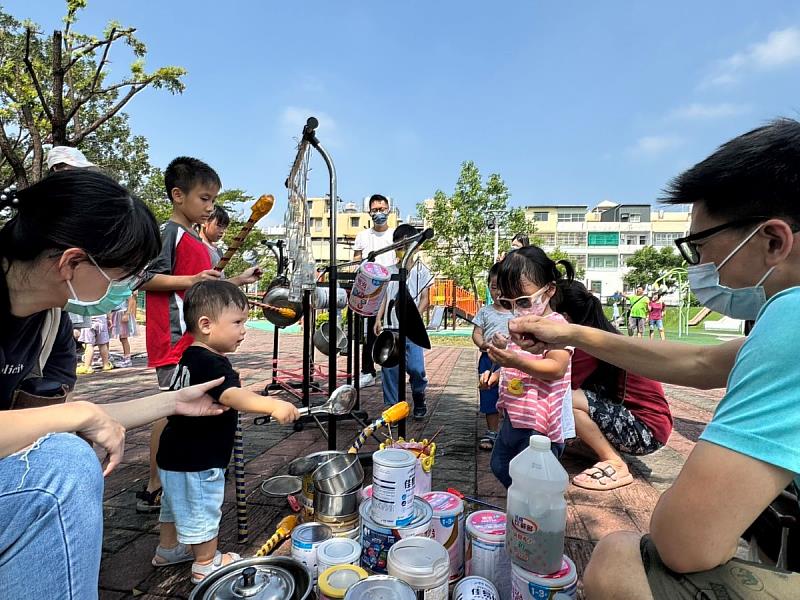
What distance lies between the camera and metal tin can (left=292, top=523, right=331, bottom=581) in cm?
162

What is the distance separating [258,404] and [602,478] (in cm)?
231

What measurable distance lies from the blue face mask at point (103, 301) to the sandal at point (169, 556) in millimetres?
1114

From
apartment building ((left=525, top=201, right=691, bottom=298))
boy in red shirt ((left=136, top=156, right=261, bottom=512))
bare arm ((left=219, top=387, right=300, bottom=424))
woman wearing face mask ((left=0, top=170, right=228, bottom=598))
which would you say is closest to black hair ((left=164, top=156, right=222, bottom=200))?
boy in red shirt ((left=136, top=156, right=261, bottom=512))

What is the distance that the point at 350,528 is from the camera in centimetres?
195

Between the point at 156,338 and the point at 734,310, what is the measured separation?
8.86 ft

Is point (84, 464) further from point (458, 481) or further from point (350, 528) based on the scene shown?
point (458, 481)

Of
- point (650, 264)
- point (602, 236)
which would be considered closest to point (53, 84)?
point (650, 264)

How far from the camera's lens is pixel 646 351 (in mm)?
1898

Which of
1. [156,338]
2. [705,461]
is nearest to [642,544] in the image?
[705,461]

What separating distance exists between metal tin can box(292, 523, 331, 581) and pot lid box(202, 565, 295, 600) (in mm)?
121

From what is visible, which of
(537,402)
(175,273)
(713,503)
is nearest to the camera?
(713,503)

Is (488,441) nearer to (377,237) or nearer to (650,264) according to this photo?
(377,237)

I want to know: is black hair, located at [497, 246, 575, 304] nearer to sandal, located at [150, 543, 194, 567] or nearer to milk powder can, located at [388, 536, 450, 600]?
milk powder can, located at [388, 536, 450, 600]

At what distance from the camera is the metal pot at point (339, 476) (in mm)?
1958
